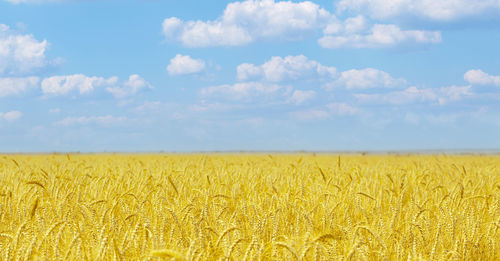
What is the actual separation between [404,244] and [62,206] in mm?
2846

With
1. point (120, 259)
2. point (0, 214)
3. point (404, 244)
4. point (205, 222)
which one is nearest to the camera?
point (120, 259)

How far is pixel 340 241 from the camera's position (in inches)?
149

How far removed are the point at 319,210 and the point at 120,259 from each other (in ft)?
10.3

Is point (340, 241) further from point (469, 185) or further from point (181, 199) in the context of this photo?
point (469, 185)

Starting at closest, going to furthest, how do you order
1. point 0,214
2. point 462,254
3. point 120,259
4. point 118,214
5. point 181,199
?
point 120,259
point 462,254
point 0,214
point 118,214
point 181,199

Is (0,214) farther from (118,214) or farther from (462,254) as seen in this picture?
(462,254)

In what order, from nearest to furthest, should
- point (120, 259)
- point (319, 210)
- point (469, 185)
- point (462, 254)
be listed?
point (120, 259)
point (462, 254)
point (319, 210)
point (469, 185)

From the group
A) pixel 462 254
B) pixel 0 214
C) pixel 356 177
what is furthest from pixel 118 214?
pixel 356 177

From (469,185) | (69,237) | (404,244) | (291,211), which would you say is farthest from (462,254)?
(469,185)

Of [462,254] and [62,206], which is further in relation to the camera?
[62,206]

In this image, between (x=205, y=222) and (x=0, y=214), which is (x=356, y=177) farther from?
(x=0, y=214)

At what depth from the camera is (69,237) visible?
11.7 feet

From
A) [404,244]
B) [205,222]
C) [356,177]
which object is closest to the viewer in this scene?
[404,244]

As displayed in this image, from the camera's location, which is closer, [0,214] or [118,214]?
[0,214]
